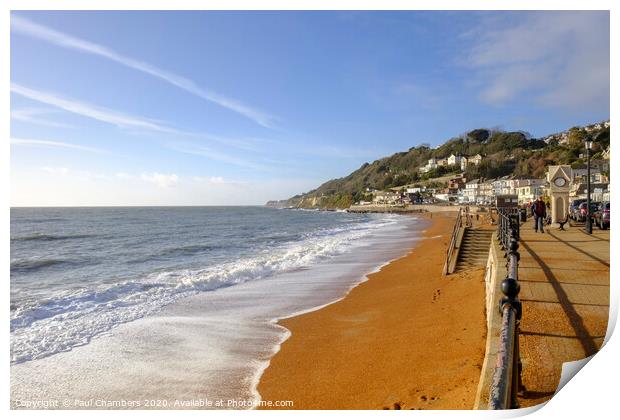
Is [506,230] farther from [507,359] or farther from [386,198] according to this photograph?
[386,198]

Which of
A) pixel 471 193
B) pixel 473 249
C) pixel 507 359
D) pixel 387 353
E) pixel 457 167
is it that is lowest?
pixel 387 353

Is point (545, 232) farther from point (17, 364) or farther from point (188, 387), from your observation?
point (17, 364)

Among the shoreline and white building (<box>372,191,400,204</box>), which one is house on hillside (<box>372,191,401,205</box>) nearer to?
white building (<box>372,191,400,204</box>)

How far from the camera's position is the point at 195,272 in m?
15.1

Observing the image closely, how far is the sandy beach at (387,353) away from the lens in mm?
4754

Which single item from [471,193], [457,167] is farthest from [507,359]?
[457,167]

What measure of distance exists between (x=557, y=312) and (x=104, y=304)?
1006 centimetres

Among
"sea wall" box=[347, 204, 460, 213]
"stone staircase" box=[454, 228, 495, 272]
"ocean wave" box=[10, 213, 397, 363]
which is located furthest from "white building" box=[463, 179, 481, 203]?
"ocean wave" box=[10, 213, 397, 363]

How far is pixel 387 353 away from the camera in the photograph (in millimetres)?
6156

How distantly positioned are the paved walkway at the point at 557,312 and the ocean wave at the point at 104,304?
7189mm

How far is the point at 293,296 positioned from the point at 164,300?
3422 mm

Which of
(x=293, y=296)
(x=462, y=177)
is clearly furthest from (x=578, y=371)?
(x=462, y=177)

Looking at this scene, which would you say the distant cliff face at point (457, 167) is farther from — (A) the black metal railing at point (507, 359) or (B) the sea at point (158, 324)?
(A) the black metal railing at point (507, 359)

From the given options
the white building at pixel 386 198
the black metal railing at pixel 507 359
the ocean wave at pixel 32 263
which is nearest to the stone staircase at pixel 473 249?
the black metal railing at pixel 507 359
